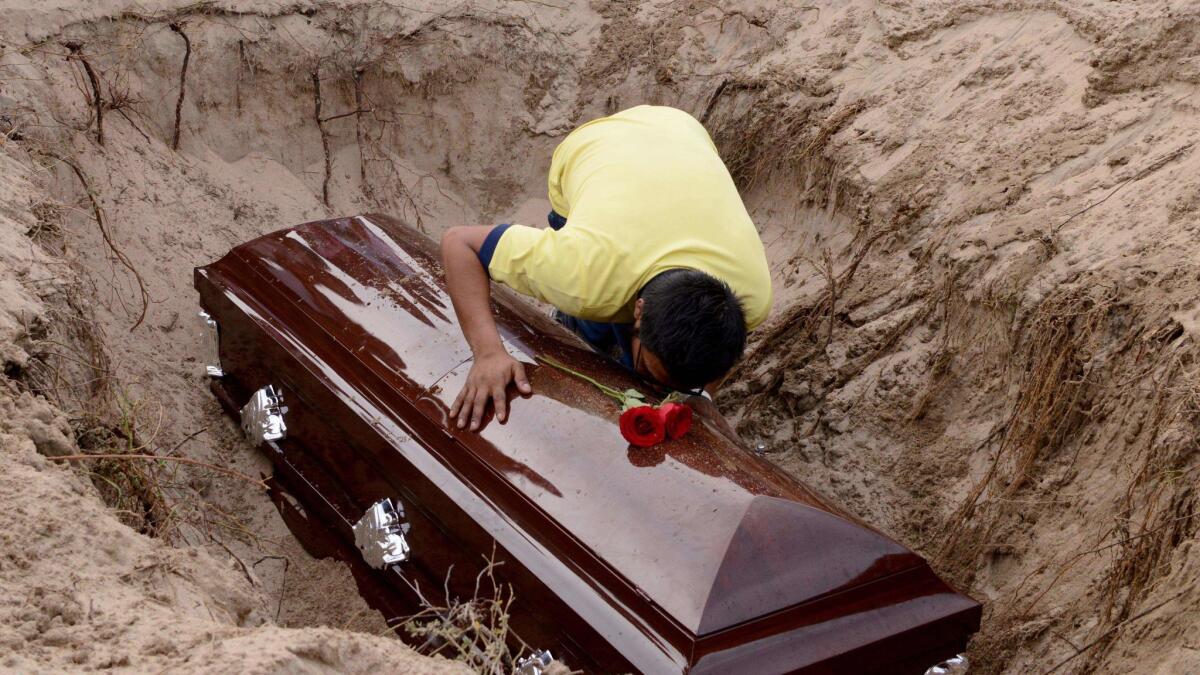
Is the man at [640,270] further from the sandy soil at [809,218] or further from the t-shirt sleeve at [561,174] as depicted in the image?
the sandy soil at [809,218]

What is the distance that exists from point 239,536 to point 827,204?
8.56ft

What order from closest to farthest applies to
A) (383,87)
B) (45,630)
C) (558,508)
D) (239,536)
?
(45,630) → (558,508) → (239,536) → (383,87)

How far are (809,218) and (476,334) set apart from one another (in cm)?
211

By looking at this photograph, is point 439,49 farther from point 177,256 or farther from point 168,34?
point 177,256

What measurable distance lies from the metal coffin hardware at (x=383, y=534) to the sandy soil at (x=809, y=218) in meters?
0.21

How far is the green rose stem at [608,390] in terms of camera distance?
2.88m

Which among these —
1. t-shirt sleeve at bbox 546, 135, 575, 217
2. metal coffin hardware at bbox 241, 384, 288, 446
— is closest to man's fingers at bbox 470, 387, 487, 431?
t-shirt sleeve at bbox 546, 135, 575, 217

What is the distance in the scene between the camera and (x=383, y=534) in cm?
313

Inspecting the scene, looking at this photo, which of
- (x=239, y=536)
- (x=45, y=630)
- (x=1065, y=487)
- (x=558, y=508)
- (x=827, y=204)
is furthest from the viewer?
(x=827, y=204)

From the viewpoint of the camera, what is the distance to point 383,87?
554cm

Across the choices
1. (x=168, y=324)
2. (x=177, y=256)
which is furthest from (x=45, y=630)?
(x=177, y=256)

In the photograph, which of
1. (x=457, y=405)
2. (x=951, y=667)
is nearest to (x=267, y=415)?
(x=457, y=405)

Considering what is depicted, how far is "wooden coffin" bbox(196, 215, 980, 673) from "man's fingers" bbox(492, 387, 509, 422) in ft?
0.13

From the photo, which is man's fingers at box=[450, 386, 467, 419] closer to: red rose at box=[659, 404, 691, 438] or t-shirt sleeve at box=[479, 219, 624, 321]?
t-shirt sleeve at box=[479, 219, 624, 321]
